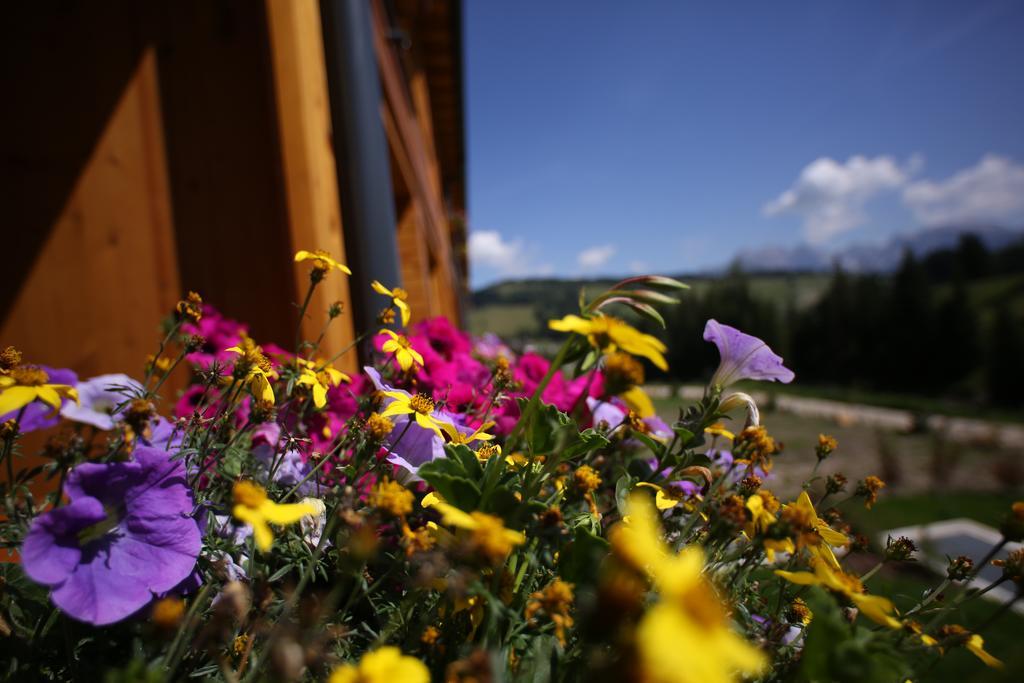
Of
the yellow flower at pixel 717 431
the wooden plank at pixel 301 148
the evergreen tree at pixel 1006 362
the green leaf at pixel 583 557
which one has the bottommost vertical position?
the evergreen tree at pixel 1006 362

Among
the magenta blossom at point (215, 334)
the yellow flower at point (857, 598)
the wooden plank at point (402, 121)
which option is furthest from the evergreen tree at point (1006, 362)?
the magenta blossom at point (215, 334)

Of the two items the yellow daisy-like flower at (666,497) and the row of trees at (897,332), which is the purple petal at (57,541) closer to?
the yellow daisy-like flower at (666,497)

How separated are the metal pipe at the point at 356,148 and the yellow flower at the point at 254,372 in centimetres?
116

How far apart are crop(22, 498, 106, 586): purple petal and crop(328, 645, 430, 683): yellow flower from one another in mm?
309

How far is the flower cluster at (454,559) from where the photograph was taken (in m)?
0.38

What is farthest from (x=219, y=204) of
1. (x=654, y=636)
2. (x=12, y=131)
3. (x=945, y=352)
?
(x=945, y=352)

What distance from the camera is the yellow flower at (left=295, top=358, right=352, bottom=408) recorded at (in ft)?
2.45

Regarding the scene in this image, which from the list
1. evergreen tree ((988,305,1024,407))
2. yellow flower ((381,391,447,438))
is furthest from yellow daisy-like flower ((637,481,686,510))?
evergreen tree ((988,305,1024,407))

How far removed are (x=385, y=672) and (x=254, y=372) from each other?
452 millimetres

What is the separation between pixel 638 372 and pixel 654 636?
0.79 feet

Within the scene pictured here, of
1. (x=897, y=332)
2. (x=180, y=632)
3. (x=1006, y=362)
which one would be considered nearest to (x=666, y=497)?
(x=180, y=632)

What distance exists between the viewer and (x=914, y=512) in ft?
41.4

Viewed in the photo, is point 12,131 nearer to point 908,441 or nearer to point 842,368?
point 908,441

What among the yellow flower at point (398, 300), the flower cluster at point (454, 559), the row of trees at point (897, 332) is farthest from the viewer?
the row of trees at point (897, 332)
